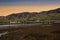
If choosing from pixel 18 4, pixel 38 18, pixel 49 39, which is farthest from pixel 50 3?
pixel 49 39

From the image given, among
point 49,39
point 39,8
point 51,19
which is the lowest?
point 49,39

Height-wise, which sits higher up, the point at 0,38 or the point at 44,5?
the point at 44,5

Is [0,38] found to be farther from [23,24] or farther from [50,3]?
[50,3]

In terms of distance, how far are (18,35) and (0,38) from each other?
1.68ft

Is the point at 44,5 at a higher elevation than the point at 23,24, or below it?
higher

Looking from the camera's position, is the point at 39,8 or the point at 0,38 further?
the point at 39,8

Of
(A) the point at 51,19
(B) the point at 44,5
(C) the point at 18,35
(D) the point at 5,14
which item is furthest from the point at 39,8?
(C) the point at 18,35

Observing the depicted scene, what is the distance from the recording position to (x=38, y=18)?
20.3 ft

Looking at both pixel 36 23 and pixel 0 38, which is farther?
pixel 36 23

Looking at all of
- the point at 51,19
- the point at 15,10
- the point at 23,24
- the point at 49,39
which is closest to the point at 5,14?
the point at 15,10

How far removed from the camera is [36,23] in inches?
239

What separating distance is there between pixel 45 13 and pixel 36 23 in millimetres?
530

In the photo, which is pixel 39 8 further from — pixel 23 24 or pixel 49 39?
pixel 49 39

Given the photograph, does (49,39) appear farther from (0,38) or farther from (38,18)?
(38,18)
